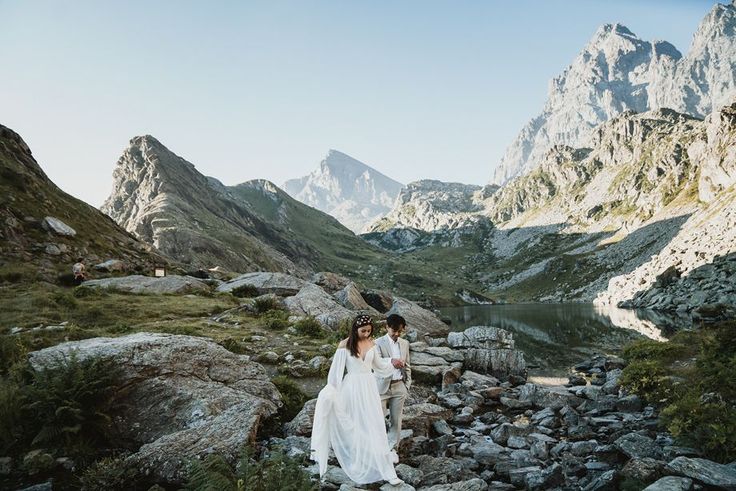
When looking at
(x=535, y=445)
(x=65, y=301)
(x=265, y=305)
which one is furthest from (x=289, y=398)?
(x=65, y=301)

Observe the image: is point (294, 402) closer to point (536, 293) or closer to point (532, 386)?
point (532, 386)

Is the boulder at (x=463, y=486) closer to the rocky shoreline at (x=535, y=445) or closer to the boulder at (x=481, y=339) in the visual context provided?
the rocky shoreline at (x=535, y=445)

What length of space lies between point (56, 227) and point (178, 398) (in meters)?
34.9

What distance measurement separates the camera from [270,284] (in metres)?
39.4

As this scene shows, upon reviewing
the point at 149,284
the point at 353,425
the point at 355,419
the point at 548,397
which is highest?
the point at 149,284

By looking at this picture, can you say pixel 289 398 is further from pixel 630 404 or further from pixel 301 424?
pixel 630 404

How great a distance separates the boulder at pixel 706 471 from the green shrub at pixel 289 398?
978 centimetres

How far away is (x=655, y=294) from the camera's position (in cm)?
8062

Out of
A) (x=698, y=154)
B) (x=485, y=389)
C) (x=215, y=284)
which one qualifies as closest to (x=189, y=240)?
(x=215, y=284)

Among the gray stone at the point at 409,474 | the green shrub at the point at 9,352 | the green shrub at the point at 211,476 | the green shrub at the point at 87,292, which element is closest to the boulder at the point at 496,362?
the gray stone at the point at 409,474

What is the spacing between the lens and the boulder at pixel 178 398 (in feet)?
27.6

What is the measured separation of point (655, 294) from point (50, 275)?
3865 inches

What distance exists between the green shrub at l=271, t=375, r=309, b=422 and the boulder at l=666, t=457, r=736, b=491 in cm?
978

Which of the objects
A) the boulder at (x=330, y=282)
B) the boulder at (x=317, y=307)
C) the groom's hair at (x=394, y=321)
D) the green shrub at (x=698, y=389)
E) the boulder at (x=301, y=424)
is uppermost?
the boulder at (x=330, y=282)
